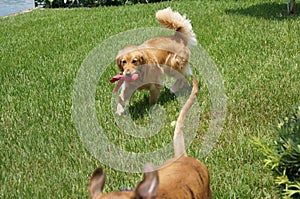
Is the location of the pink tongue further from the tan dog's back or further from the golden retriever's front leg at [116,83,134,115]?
the tan dog's back

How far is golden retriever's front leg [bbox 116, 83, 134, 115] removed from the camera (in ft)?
15.8

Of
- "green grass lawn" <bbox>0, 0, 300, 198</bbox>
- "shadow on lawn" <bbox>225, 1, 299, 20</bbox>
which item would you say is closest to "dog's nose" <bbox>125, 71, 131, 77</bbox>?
"green grass lawn" <bbox>0, 0, 300, 198</bbox>

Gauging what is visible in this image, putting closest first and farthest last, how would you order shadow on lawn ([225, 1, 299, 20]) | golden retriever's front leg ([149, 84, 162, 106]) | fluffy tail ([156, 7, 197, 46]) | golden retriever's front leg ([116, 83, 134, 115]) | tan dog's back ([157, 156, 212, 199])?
1. tan dog's back ([157, 156, 212, 199])
2. golden retriever's front leg ([116, 83, 134, 115])
3. golden retriever's front leg ([149, 84, 162, 106])
4. fluffy tail ([156, 7, 197, 46])
5. shadow on lawn ([225, 1, 299, 20])

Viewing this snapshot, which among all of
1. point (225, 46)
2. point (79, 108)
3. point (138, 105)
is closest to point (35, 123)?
point (79, 108)

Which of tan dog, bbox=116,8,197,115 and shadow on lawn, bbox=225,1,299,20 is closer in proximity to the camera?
tan dog, bbox=116,8,197,115

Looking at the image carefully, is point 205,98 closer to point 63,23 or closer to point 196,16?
point 196,16

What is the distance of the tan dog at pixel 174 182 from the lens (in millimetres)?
1880

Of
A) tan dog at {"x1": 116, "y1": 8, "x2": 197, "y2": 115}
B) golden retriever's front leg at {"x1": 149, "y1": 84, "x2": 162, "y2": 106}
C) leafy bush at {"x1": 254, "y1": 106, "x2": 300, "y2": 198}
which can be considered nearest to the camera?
leafy bush at {"x1": 254, "y1": 106, "x2": 300, "y2": 198}

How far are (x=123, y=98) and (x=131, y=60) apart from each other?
1.70ft

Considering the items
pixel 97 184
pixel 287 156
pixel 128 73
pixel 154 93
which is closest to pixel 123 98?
pixel 154 93

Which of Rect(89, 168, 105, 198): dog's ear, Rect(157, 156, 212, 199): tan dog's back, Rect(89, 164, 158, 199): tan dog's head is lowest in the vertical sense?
Rect(157, 156, 212, 199): tan dog's back

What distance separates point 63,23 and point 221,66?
20.0ft

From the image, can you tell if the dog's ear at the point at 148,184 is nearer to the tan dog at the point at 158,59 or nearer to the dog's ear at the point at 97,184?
the dog's ear at the point at 97,184

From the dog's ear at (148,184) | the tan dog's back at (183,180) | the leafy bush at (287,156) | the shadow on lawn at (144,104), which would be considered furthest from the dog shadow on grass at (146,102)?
the dog's ear at (148,184)
